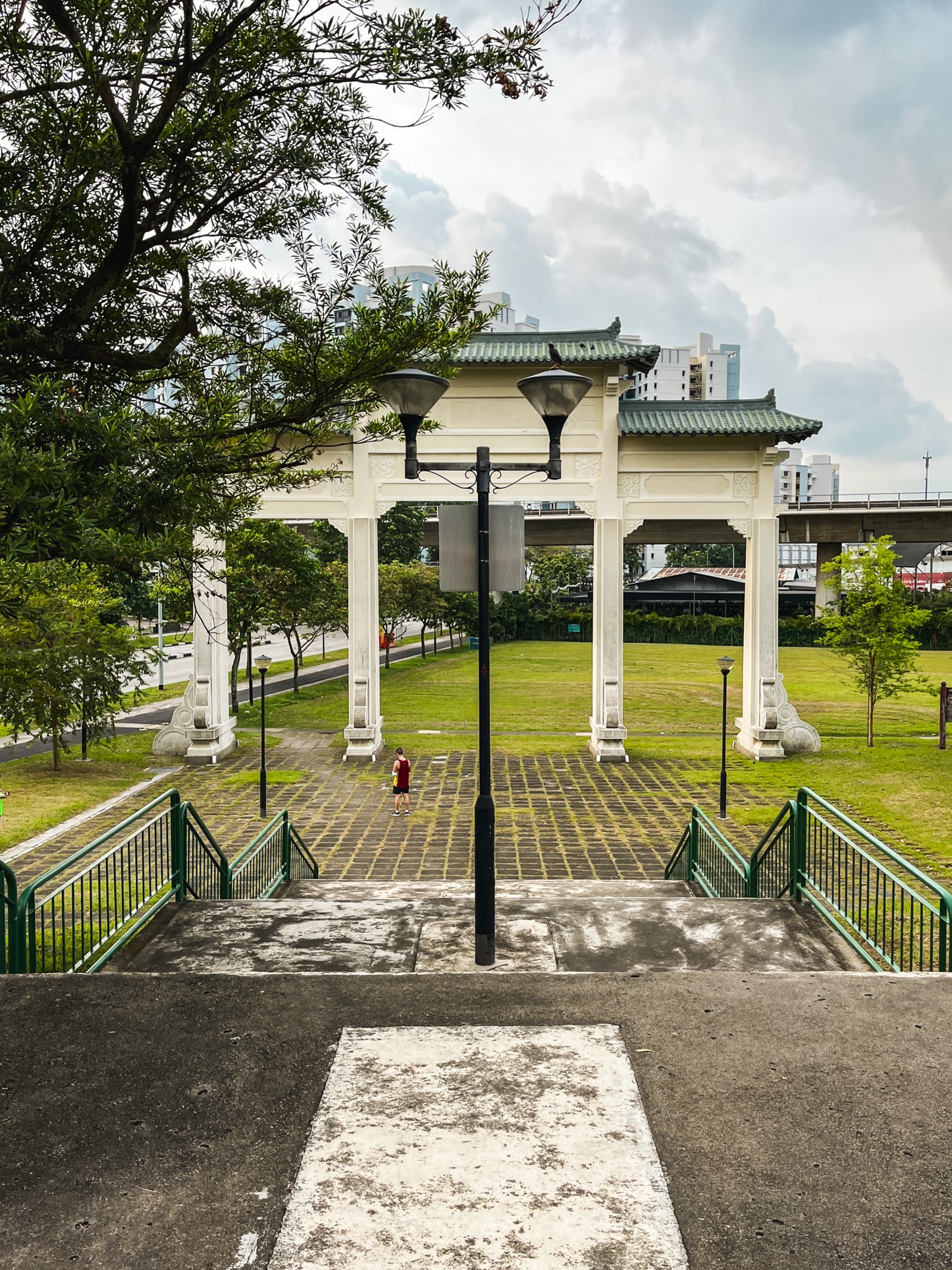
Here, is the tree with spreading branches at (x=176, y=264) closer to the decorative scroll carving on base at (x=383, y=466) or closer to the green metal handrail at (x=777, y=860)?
the green metal handrail at (x=777, y=860)

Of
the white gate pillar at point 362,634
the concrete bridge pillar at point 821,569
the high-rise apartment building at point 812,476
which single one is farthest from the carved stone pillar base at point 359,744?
the high-rise apartment building at point 812,476

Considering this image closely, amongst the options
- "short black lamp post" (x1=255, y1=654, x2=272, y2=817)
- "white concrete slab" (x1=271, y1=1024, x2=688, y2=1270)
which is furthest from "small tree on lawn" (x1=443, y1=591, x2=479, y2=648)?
"white concrete slab" (x1=271, y1=1024, x2=688, y2=1270)

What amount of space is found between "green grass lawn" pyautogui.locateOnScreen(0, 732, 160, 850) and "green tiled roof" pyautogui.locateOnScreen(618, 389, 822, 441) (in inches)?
532

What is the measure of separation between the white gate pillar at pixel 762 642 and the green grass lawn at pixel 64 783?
542 inches

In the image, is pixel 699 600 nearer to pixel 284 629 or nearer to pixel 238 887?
pixel 284 629

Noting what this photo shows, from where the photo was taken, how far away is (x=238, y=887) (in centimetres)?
1047

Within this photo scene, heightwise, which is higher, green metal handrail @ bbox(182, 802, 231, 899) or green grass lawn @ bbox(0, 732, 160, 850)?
green metal handrail @ bbox(182, 802, 231, 899)

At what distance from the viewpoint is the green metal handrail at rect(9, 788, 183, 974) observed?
647 centimetres

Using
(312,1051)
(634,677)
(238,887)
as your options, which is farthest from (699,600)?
(312,1051)

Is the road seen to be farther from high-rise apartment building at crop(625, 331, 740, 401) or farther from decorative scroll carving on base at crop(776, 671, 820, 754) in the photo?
high-rise apartment building at crop(625, 331, 740, 401)

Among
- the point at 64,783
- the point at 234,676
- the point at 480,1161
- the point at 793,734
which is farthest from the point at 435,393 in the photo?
the point at 234,676

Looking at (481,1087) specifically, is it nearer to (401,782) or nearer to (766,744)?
(401,782)

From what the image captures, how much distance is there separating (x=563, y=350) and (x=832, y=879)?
52.1ft

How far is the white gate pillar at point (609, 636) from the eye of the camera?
21.9 m
